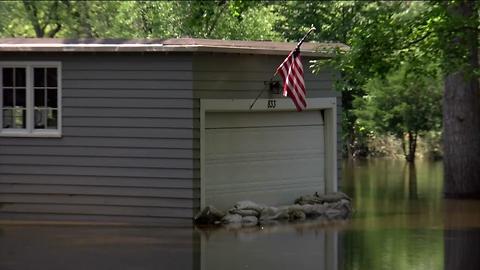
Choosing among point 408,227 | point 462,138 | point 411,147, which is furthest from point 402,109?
point 408,227

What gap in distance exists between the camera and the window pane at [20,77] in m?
15.9

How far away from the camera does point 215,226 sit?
1515cm

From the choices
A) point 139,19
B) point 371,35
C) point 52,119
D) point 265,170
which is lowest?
point 265,170

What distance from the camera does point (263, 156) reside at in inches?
663

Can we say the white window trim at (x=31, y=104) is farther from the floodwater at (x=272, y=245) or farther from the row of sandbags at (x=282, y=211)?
the row of sandbags at (x=282, y=211)

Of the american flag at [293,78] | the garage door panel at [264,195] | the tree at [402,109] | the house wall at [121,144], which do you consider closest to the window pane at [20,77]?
the house wall at [121,144]

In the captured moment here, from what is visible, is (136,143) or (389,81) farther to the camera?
(389,81)

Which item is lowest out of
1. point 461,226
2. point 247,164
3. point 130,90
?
point 461,226

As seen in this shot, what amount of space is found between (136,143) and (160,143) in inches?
16.5

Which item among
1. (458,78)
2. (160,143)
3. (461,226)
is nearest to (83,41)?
(160,143)

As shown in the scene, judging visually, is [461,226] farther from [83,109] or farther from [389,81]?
[389,81]

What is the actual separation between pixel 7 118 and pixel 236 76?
402 centimetres

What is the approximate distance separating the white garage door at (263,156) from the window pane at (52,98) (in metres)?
2.61

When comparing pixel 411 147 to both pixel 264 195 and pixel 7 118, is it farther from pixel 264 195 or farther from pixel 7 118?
pixel 7 118
